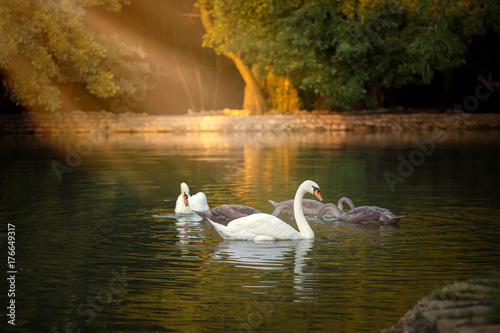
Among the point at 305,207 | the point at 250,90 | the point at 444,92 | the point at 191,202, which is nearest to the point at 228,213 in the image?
the point at 191,202

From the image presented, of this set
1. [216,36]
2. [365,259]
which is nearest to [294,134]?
[216,36]

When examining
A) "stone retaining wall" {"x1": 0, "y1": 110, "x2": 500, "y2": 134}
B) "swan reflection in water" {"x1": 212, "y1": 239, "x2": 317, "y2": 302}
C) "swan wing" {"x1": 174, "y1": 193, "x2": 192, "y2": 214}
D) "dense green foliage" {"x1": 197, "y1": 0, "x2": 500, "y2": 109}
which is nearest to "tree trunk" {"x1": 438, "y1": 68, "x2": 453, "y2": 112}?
"stone retaining wall" {"x1": 0, "y1": 110, "x2": 500, "y2": 134}

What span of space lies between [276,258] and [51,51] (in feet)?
113

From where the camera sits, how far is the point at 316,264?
10.5 meters

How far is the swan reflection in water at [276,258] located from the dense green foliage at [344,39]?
30.1 metres

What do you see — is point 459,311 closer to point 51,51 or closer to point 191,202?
point 191,202

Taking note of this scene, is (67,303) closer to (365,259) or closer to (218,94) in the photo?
(365,259)

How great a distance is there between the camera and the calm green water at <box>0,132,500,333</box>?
26.9ft

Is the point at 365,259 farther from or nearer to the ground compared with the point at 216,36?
nearer to the ground

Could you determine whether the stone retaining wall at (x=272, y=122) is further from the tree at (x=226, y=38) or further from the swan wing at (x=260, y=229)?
the swan wing at (x=260, y=229)

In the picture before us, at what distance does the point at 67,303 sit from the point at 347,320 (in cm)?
280

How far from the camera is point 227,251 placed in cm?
1141

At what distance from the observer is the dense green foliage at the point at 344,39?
4253cm

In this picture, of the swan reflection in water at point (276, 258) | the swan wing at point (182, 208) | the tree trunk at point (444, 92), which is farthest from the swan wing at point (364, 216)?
the tree trunk at point (444, 92)
